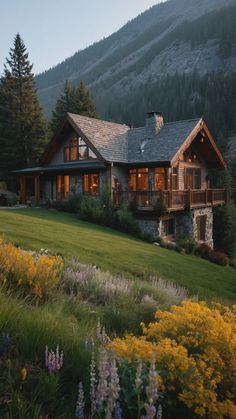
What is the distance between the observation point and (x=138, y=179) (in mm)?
29094

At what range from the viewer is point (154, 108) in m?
129

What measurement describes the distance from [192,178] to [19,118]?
21.4m

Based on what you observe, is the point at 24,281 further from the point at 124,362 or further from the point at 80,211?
the point at 80,211

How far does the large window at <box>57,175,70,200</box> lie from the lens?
31661 millimetres

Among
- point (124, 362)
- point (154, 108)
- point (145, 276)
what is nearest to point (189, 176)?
point (145, 276)

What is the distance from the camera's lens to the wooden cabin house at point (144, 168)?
26.2m

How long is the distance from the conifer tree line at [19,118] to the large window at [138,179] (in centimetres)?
1685

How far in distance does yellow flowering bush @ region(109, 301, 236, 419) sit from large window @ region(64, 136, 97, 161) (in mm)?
25408

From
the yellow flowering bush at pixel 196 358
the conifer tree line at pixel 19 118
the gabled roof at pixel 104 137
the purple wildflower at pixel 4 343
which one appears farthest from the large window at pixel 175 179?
the purple wildflower at pixel 4 343

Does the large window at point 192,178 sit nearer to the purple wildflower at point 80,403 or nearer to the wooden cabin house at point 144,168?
the wooden cabin house at point 144,168

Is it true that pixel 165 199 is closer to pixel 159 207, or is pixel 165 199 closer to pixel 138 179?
pixel 159 207

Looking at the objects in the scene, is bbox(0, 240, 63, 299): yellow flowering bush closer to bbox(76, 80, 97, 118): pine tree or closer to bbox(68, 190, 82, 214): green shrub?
bbox(68, 190, 82, 214): green shrub

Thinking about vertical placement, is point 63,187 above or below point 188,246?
above

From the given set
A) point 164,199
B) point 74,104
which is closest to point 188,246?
point 164,199
